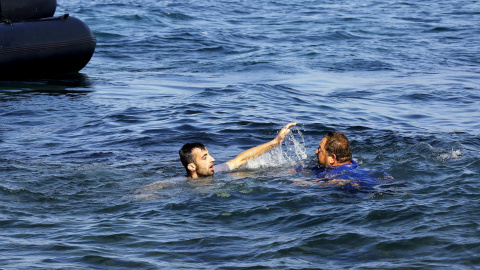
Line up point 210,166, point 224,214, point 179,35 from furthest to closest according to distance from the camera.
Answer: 1. point 179,35
2. point 210,166
3. point 224,214

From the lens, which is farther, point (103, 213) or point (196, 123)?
point (196, 123)

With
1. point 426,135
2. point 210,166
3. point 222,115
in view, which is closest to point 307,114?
point 222,115

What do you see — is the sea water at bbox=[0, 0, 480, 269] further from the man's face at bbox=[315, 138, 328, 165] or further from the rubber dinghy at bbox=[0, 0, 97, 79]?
the rubber dinghy at bbox=[0, 0, 97, 79]

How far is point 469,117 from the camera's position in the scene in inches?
471

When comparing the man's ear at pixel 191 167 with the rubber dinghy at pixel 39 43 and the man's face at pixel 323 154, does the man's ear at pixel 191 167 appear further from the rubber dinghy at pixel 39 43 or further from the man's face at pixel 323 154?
the rubber dinghy at pixel 39 43

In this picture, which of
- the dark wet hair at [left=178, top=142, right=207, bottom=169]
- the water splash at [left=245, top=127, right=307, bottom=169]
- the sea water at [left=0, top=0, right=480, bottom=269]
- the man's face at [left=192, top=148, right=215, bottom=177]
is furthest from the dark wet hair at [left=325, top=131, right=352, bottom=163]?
the dark wet hair at [left=178, top=142, right=207, bottom=169]

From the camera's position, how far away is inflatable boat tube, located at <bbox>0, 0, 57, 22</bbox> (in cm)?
1526

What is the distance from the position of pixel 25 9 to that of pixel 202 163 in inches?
349

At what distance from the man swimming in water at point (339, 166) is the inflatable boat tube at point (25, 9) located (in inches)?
371

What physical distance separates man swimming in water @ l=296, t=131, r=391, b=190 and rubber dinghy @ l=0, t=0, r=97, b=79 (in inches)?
332

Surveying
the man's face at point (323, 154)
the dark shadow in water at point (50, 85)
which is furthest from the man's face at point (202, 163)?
the dark shadow in water at point (50, 85)

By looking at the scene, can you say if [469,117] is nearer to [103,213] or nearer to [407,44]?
[103,213]

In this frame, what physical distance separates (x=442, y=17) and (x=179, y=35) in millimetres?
9684

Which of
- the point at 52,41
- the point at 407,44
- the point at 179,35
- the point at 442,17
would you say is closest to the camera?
the point at 52,41
